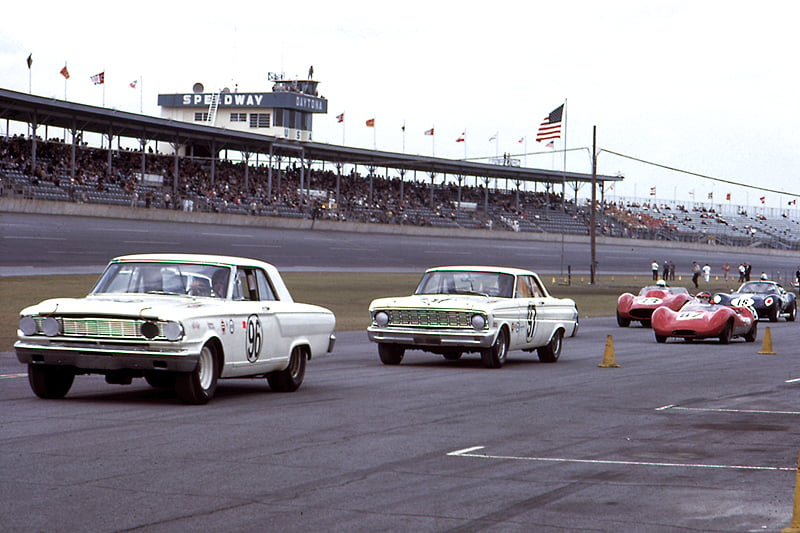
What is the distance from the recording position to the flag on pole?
2450 inches

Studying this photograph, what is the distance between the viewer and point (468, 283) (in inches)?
729

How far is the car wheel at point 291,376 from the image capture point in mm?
13500

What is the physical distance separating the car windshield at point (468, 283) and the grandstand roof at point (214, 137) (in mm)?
40051

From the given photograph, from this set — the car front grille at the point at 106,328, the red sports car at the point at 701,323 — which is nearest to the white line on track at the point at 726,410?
the car front grille at the point at 106,328

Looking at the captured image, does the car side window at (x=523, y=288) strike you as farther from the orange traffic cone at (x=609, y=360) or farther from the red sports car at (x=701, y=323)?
the red sports car at (x=701, y=323)

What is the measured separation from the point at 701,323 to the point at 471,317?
32.7 feet

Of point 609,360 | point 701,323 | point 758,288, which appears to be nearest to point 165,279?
point 609,360

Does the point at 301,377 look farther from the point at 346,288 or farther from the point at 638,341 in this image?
the point at 346,288

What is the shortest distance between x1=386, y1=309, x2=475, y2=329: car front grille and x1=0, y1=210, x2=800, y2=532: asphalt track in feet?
2.70

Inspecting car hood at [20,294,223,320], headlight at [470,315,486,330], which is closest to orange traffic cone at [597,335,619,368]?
headlight at [470,315,486,330]

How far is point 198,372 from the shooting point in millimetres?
11625

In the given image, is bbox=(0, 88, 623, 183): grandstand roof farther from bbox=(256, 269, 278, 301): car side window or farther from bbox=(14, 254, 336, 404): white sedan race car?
bbox=(14, 254, 336, 404): white sedan race car

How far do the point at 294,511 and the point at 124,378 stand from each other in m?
5.43

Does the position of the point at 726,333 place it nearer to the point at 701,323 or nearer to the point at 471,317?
the point at 701,323
